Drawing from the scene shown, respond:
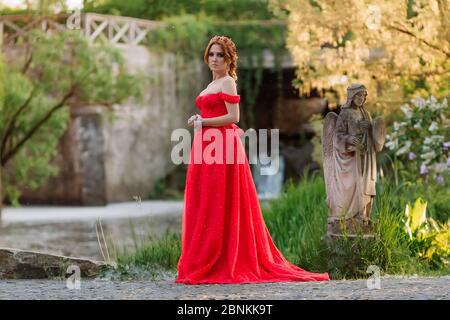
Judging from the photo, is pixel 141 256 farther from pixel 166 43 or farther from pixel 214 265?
pixel 166 43

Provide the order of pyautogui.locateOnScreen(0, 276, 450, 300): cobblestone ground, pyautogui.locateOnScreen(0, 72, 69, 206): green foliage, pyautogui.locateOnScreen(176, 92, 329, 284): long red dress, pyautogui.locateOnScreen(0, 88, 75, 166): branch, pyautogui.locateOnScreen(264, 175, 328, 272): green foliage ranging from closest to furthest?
pyautogui.locateOnScreen(0, 276, 450, 300): cobblestone ground
pyautogui.locateOnScreen(176, 92, 329, 284): long red dress
pyautogui.locateOnScreen(264, 175, 328, 272): green foliage
pyautogui.locateOnScreen(0, 72, 69, 206): green foliage
pyautogui.locateOnScreen(0, 88, 75, 166): branch

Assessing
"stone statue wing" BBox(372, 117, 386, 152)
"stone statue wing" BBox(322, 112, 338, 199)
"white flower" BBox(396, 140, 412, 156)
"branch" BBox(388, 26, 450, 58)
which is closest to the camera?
"stone statue wing" BBox(372, 117, 386, 152)

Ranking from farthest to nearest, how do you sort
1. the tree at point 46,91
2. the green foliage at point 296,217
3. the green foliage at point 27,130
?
the tree at point 46,91
the green foliage at point 27,130
the green foliage at point 296,217

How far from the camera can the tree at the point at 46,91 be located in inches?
681

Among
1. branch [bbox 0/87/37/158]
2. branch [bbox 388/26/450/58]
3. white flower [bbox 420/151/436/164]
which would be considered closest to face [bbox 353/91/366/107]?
white flower [bbox 420/151/436/164]

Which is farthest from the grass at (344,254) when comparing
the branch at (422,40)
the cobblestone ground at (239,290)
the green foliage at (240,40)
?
the green foliage at (240,40)

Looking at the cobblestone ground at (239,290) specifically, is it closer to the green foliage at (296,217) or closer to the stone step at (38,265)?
the stone step at (38,265)

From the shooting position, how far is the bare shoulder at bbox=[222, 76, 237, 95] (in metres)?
6.82

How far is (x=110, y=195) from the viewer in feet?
70.1

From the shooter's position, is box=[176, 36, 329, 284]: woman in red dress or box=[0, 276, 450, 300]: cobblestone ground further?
box=[176, 36, 329, 284]: woman in red dress

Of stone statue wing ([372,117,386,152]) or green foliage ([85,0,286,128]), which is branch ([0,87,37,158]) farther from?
stone statue wing ([372,117,386,152])
